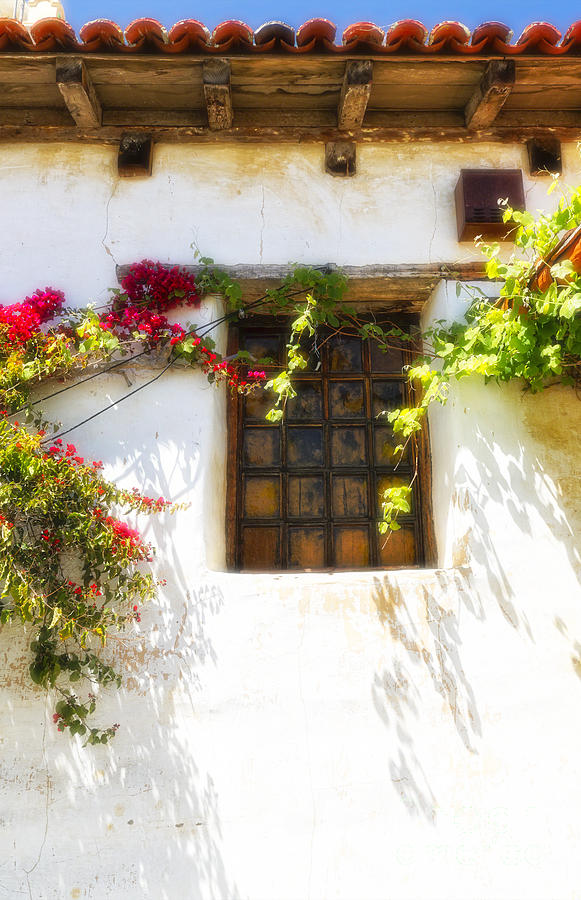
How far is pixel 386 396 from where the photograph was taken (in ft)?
12.0

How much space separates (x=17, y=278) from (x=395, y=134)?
2161mm

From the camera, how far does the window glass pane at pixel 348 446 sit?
3531 mm

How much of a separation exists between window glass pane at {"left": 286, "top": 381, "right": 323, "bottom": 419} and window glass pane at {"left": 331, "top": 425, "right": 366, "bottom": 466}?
0.49 feet

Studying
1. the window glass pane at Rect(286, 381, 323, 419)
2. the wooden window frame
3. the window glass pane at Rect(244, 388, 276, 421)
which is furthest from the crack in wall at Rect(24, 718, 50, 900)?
the window glass pane at Rect(286, 381, 323, 419)

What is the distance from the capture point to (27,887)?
2.66 meters

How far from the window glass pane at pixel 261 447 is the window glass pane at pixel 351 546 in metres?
0.51

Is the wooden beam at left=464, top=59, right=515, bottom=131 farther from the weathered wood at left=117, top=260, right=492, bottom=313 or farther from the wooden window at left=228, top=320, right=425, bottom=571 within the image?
the wooden window at left=228, top=320, right=425, bottom=571

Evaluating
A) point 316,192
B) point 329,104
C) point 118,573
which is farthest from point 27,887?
point 329,104

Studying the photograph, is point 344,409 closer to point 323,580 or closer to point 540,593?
point 323,580

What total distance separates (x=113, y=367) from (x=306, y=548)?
1.31 m

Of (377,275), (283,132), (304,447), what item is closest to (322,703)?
(304,447)

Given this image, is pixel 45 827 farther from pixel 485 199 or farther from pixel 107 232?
pixel 485 199

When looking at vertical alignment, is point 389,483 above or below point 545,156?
below

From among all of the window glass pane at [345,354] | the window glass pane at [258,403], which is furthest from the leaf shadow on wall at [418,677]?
the window glass pane at [345,354]
